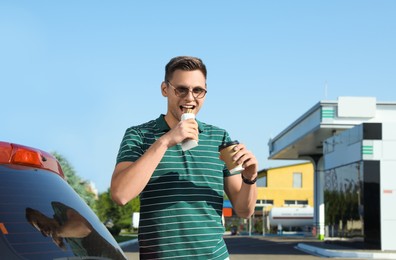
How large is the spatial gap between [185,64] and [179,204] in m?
0.58

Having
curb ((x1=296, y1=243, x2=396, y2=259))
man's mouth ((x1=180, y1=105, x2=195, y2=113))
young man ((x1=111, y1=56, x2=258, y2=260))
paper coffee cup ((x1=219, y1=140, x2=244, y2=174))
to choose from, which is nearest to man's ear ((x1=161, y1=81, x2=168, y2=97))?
young man ((x1=111, y1=56, x2=258, y2=260))

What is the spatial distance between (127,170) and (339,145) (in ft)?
114

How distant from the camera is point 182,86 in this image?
10.8 feet

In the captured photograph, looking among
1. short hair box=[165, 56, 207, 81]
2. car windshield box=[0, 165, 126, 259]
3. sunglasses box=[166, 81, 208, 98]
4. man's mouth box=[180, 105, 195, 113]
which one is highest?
short hair box=[165, 56, 207, 81]

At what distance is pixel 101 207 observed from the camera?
76562 mm

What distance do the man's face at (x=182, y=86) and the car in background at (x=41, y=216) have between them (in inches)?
24.2

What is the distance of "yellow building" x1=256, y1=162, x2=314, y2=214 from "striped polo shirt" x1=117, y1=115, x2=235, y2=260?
88963mm

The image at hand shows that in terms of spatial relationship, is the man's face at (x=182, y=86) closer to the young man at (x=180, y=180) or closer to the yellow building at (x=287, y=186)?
the young man at (x=180, y=180)

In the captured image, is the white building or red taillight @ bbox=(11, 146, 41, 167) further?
the white building

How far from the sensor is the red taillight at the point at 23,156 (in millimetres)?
3414

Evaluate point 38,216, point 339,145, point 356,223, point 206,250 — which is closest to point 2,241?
point 38,216

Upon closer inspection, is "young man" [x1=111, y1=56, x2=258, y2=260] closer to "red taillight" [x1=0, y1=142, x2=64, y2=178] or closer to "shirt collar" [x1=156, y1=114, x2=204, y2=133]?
"shirt collar" [x1=156, y1=114, x2=204, y2=133]

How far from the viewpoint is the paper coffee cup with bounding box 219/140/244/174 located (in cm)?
327

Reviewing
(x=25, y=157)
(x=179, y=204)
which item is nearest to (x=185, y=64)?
(x=179, y=204)
